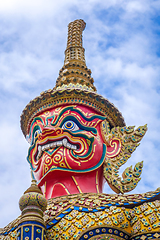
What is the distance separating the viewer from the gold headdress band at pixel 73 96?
27.3 ft

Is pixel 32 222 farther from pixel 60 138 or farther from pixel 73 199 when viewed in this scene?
pixel 60 138

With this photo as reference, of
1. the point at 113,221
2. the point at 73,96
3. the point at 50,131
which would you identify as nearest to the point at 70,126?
the point at 50,131

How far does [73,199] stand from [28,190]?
94cm

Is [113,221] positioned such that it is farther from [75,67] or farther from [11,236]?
[75,67]

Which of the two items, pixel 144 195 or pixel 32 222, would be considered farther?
pixel 144 195

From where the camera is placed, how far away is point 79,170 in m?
7.43

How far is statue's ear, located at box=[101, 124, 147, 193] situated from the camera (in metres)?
7.39

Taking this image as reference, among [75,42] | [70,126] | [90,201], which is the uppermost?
[75,42]

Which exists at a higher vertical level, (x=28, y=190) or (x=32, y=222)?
(x=28, y=190)

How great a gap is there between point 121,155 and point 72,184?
134 centimetres

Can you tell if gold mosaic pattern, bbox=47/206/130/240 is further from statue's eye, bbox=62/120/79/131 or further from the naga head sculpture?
statue's eye, bbox=62/120/79/131

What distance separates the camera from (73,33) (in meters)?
10.7

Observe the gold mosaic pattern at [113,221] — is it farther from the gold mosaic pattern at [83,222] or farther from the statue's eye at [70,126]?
the statue's eye at [70,126]

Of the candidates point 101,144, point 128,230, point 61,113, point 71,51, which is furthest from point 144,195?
point 71,51
